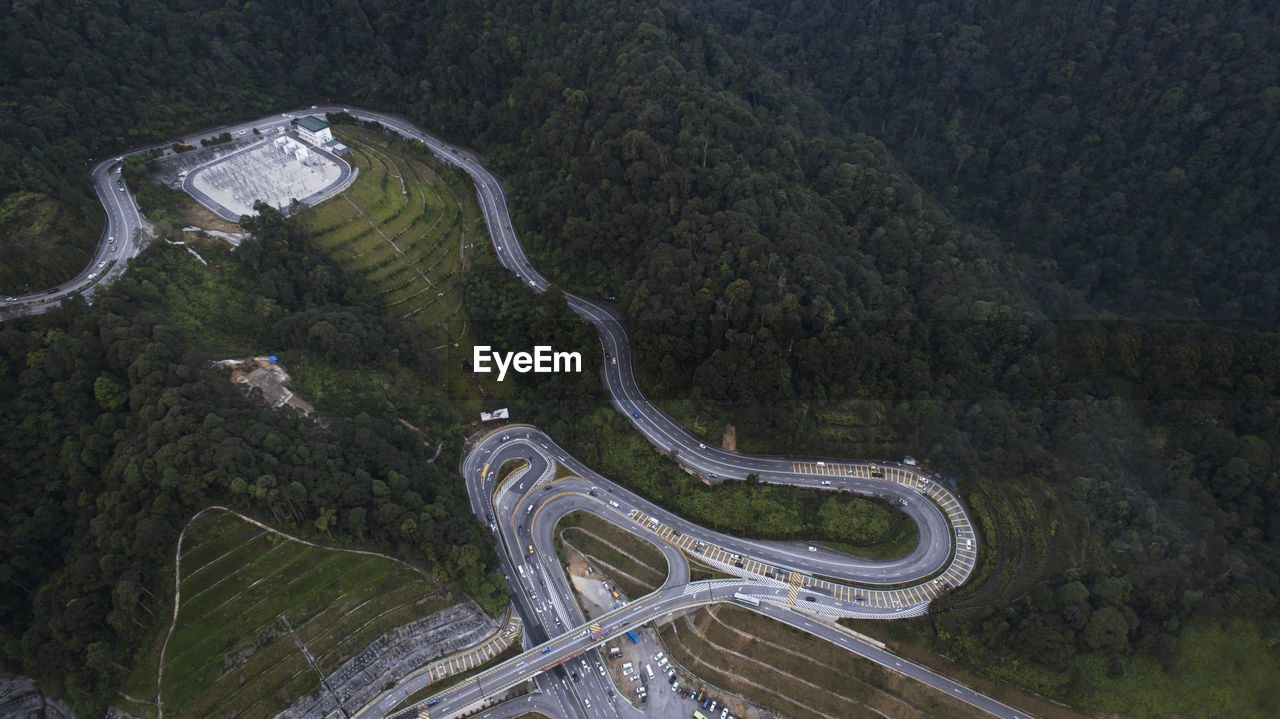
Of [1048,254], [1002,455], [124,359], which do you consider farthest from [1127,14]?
[124,359]

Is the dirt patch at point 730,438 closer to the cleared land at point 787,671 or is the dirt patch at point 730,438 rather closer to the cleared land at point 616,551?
the cleared land at point 616,551

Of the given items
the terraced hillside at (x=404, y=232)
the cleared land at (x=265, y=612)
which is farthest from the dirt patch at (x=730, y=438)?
the terraced hillside at (x=404, y=232)

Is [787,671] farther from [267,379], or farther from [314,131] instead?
[314,131]

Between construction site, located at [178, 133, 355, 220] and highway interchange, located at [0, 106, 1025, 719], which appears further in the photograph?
construction site, located at [178, 133, 355, 220]

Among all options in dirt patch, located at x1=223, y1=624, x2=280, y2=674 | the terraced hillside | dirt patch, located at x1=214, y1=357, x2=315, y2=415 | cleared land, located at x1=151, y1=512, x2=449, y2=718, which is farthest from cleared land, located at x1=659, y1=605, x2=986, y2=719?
the terraced hillside

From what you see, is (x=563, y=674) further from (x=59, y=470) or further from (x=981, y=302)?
(x=981, y=302)

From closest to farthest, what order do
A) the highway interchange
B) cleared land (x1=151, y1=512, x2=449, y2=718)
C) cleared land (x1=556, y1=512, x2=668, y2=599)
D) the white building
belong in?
1. cleared land (x1=151, y1=512, x2=449, y2=718)
2. the highway interchange
3. cleared land (x1=556, y1=512, x2=668, y2=599)
4. the white building

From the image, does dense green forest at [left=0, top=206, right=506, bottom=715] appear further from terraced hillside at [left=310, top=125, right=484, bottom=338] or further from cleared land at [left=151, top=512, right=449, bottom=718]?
terraced hillside at [left=310, top=125, right=484, bottom=338]
